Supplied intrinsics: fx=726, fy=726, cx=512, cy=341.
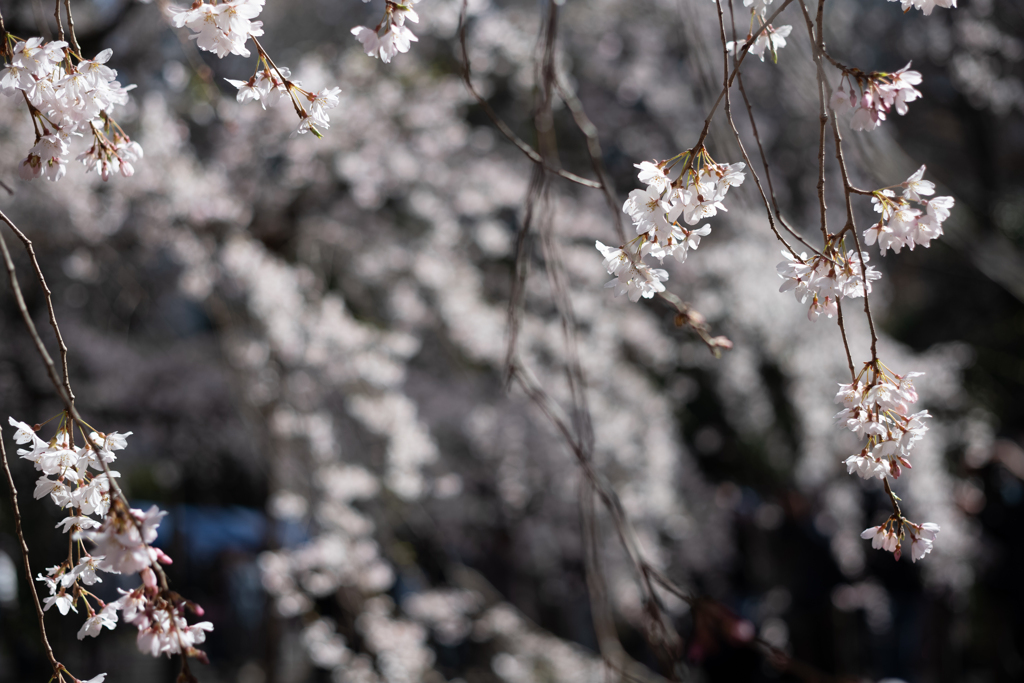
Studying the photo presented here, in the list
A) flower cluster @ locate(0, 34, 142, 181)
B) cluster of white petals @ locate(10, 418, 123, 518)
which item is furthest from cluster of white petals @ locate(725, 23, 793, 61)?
cluster of white petals @ locate(10, 418, 123, 518)

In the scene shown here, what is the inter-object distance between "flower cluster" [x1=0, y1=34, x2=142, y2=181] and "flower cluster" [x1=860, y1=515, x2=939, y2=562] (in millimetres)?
860

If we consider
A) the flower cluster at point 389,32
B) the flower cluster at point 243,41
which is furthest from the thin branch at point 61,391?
the flower cluster at point 389,32

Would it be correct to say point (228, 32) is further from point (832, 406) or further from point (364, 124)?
point (832, 406)

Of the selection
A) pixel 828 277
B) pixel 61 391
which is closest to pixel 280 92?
pixel 61 391

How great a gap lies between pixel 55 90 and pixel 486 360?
10.2 feet

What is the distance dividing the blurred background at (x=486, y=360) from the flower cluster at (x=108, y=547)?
2.61 ft

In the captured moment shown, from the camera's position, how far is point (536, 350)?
4.16m

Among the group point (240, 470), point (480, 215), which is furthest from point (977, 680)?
point (240, 470)

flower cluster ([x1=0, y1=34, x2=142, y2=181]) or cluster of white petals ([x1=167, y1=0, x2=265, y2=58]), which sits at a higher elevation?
cluster of white petals ([x1=167, y1=0, x2=265, y2=58])

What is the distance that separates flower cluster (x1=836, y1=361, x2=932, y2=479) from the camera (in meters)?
0.68

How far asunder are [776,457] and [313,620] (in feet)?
13.1

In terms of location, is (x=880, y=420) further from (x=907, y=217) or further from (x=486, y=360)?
(x=486, y=360)

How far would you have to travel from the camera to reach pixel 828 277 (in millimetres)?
686

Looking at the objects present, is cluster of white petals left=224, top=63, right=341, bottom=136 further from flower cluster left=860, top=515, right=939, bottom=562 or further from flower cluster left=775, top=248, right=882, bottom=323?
flower cluster left=860, top=515, right=939, bottom=562
